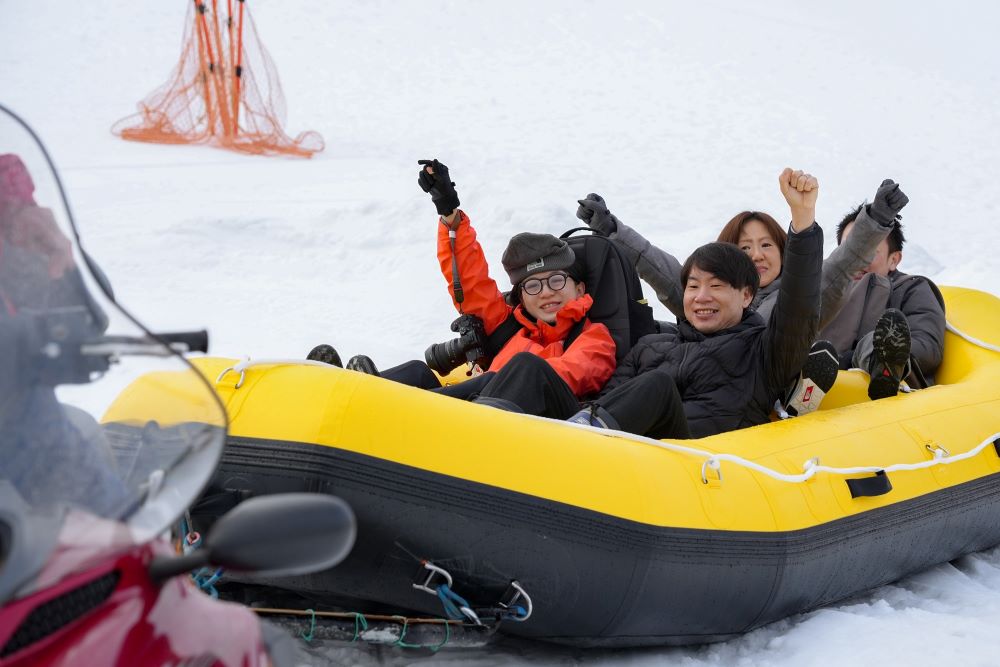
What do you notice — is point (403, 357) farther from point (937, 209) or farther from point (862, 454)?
point (937, 209)

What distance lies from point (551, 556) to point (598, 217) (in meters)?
2.54

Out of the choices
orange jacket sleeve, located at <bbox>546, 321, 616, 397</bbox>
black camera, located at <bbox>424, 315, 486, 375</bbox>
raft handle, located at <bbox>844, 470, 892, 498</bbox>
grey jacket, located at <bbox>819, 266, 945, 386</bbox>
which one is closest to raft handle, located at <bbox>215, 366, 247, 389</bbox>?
orange jacket sleeve, located at <bbox>546, 321, 616, 397</bbox>

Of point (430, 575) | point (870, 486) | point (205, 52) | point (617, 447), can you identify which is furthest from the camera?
point (205, 52)

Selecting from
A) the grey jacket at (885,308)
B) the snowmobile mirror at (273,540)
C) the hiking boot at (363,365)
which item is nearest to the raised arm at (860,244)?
the grey jacket at (885,308)

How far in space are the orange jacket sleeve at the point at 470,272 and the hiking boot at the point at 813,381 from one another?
147 centimetres

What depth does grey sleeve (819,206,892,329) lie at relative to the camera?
441 cm

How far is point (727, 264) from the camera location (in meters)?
3.97

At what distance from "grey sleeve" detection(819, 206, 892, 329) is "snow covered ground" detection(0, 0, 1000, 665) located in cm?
115

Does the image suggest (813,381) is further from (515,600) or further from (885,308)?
(515,600)

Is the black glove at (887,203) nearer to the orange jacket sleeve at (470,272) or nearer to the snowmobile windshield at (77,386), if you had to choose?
the orange jacket sleeve at (470,272)

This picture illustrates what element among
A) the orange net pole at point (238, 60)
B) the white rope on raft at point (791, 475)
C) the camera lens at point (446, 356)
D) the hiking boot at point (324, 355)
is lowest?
the camera lens at point (446, 356)

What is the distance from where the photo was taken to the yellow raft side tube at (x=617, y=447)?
2.76 m

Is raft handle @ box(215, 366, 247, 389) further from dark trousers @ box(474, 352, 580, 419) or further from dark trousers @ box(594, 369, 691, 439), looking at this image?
dark trousers @ box(594, 369, 691, 439)

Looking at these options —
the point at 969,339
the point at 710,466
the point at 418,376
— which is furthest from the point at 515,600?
the point at 969,339
